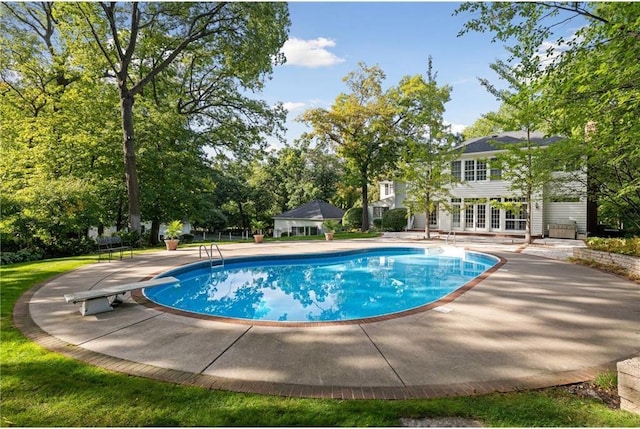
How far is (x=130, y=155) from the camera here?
15.4m

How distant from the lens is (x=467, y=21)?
24.8 feet

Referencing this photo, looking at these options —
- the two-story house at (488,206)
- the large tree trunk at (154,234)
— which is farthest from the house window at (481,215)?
the large tree trunk at (154,234)

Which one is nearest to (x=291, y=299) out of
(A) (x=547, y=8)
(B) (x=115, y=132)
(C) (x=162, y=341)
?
(C) (x=162, y=341)

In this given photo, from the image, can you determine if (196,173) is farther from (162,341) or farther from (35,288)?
(162,341)

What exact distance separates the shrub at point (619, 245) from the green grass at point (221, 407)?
963 centimetres

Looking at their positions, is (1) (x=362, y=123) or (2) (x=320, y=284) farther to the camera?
(1) (x=362, y=123)

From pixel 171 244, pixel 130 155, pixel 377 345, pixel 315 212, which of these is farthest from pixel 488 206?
pixel 130 155

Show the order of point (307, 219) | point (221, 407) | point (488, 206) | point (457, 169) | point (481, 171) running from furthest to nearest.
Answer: point (307, 219), point (457, 169), point (481, 171), point (488, 206), point (221, 407)

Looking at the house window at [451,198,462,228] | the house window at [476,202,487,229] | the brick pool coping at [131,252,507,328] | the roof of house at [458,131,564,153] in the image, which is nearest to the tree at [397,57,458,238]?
the roof of house at [458,131,564,153]

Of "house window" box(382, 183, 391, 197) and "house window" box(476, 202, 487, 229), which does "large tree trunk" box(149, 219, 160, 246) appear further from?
"house window" box(476, 202, 487, 229)

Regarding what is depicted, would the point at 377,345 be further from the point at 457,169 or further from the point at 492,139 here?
the point at 492,139

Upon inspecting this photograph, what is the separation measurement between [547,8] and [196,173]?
1766cm

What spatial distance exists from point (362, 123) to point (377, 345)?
72.1ft

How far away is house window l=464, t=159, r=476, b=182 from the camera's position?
75.3 ft
